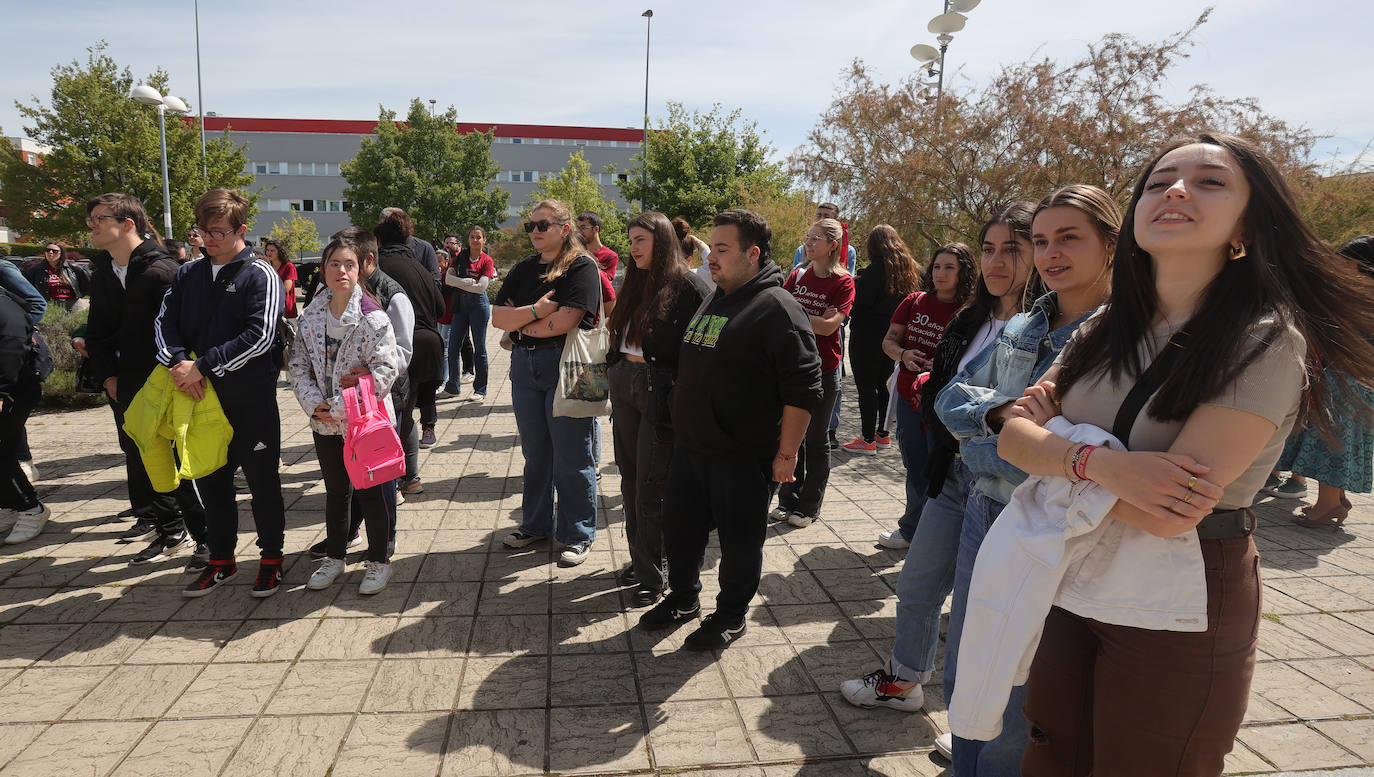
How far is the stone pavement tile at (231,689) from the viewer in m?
3.01

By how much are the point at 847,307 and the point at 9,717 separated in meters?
5.01

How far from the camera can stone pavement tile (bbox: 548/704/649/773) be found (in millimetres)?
2711

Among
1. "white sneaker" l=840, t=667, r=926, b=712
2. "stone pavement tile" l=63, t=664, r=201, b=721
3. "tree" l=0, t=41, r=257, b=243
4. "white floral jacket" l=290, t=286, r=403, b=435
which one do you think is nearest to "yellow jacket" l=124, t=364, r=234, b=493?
"white floral jacket" l=290, t=286, r=403, b=435

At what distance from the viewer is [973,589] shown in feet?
5.72

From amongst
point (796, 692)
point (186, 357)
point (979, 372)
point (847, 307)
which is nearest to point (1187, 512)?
point (979, 372)

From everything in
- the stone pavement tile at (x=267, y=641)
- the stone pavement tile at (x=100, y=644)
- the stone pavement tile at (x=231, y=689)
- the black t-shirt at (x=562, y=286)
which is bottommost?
the stone pavement tile at (x=100, y=644)

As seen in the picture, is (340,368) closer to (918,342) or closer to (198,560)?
(198,560)

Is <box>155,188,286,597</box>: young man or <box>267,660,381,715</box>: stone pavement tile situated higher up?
<box>155,188,286,597</box>: young man

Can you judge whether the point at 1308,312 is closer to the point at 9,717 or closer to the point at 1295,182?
the point at 9,717

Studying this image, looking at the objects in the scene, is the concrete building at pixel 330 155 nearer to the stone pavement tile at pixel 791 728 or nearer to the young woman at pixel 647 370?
the young woman at pixel 647 370

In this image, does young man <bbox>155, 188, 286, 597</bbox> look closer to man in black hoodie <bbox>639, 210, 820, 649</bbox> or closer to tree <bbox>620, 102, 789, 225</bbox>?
man in black hoodie <bbox>639, 210, 820, 649</bbox>

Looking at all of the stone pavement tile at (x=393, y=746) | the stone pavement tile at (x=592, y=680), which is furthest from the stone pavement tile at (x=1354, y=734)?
the stone pavement tile at (x=393, y=746)

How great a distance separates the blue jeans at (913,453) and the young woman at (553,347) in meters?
1.86

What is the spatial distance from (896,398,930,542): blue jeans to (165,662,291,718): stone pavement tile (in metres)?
3.14
